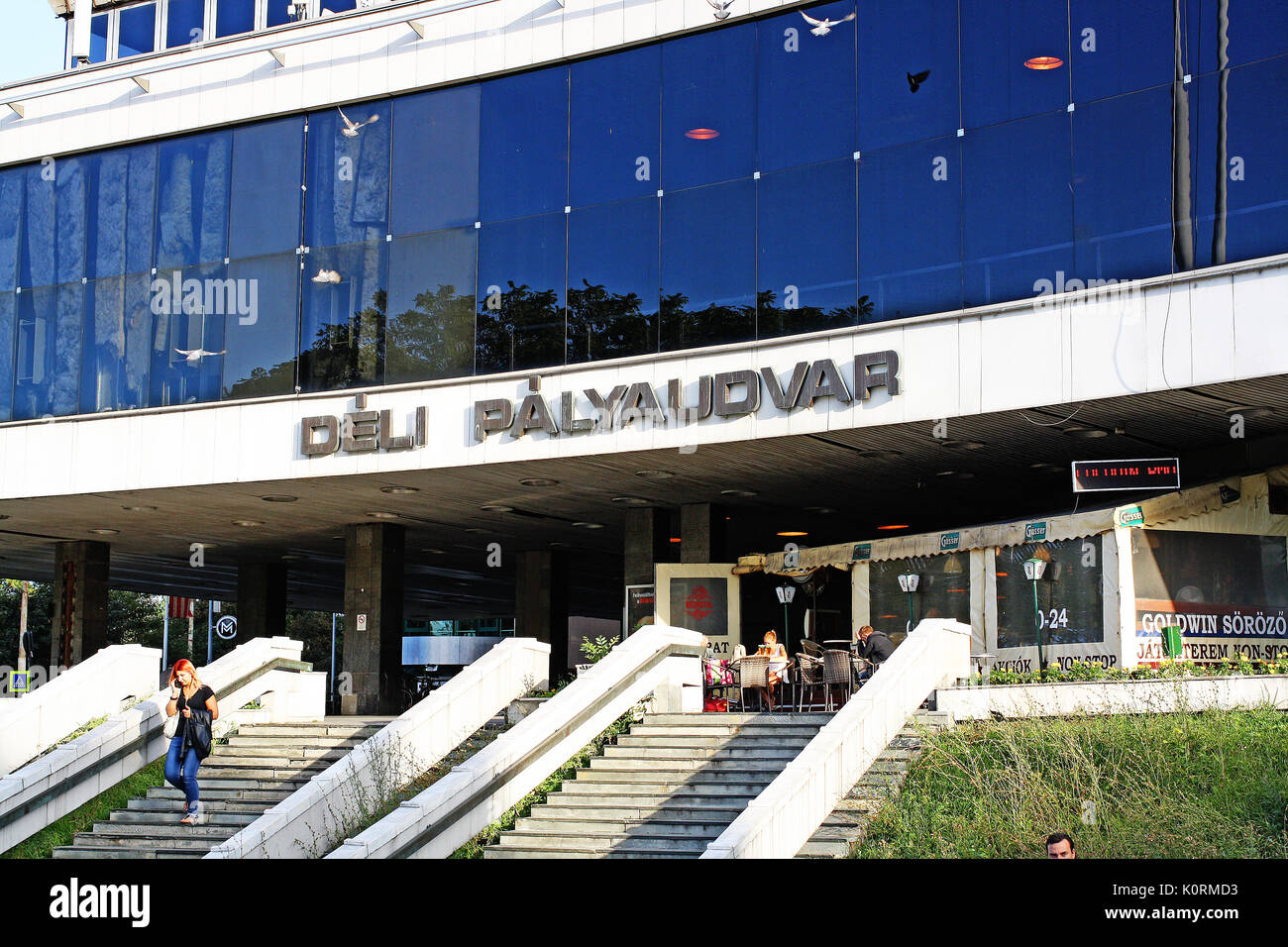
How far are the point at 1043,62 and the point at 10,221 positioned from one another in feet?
64.7

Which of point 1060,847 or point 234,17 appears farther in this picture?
point 234,17

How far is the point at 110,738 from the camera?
19922 mm

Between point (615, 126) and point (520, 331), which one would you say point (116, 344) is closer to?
point (520, 331)

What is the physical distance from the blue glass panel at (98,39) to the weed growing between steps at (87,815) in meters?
16.2

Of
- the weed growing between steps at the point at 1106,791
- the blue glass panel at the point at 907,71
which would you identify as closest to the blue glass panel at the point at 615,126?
the blue glass panel at the point at 907,71

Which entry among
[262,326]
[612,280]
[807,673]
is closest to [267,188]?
[262,326]

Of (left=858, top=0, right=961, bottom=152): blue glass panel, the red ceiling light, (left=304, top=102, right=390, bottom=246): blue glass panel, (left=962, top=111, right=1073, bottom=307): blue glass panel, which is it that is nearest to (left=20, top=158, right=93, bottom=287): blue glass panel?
(left=304, top=102, right=390, bottom=246): blue glass panel

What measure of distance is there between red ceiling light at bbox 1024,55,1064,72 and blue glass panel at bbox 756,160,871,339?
9.51 feet

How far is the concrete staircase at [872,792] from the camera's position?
14438 mm

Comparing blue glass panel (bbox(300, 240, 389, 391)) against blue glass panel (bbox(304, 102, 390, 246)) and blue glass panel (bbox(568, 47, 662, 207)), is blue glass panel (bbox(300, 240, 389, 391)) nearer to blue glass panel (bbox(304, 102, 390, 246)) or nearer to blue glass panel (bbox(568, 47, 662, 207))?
blue glass panel (bbox(304, 102, 390, 246))

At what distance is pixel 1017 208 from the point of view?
66.2 ft

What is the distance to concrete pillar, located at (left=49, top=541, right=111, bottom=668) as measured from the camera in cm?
3266
